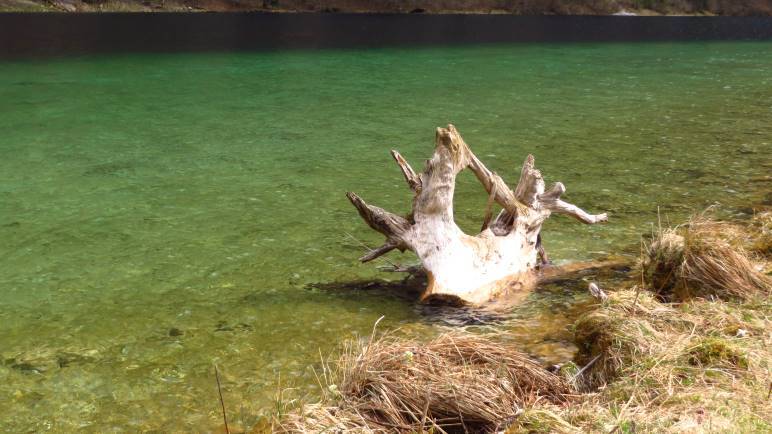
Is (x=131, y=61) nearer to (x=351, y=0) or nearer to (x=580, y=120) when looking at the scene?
(x=580, y=120)

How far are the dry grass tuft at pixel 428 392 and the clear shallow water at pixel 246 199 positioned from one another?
0.90 m

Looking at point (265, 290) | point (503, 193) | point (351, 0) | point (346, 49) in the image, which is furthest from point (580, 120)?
point (351, 0)

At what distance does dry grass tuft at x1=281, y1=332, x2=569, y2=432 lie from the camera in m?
4.22

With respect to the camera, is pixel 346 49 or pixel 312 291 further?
pixel 346 49

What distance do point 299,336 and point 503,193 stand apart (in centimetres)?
247

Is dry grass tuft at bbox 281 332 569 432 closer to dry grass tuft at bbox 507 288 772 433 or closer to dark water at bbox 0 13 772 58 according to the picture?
dry grass tuft at bbox 507 288 772 433

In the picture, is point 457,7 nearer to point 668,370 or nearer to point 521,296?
point 521,296

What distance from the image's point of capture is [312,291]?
725 centimetres

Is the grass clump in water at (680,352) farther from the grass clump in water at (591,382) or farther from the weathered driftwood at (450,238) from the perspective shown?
the weathered driftwood at (450,238)

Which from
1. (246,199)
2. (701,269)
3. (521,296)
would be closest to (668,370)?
(701,269)

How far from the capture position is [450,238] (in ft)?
22.3

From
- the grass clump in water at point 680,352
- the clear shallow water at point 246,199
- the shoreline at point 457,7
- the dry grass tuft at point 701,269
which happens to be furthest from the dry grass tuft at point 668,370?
A: the shoreline at point 457,7

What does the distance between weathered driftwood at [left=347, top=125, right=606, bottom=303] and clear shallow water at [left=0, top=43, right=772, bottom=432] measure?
407 millimetres

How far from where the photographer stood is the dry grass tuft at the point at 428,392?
13.9ft
